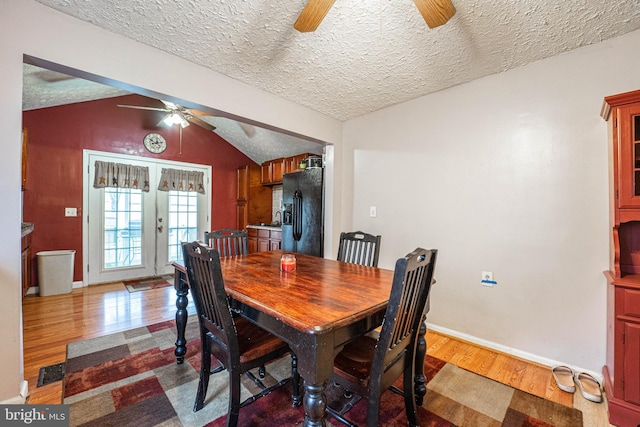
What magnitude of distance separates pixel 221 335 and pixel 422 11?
1.87 m

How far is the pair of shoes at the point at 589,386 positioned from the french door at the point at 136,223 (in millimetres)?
5388

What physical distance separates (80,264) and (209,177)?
2418 mm

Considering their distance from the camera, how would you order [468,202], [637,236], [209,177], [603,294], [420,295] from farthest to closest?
[209,177] → [468,202] → [603,294] → [637,236] → [420,295]

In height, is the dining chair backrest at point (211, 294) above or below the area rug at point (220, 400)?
above

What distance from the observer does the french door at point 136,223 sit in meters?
4.10

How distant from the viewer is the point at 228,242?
101 inches

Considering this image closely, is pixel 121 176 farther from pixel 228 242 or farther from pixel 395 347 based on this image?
pixel 395 347

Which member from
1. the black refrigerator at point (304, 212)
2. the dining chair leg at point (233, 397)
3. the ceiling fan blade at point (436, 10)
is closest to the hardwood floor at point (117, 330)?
the dining chair leg at point (233, 397)

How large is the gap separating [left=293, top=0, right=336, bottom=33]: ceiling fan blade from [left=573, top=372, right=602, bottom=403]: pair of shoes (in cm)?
271

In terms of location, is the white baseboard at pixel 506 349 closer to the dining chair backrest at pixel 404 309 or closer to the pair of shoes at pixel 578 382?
the pair of shoes at pixel 578 382

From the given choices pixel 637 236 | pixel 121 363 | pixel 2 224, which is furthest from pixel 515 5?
pixel 121 363

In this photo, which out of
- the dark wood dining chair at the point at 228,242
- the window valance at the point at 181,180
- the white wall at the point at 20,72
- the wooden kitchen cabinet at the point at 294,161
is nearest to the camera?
the white wall at the point at 20,72

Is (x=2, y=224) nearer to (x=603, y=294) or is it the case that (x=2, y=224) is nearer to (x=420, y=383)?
(x=420, y=383)

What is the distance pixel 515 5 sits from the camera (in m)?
1.54
